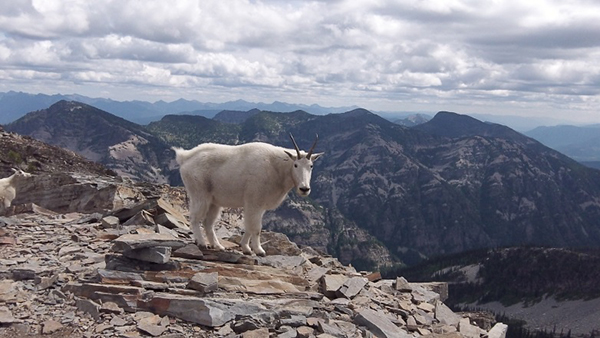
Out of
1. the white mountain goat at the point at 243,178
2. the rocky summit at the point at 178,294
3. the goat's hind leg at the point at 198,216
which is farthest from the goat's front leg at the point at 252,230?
the goat's hind leg at the point at 198,216

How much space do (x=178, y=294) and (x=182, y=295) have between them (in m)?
0.12

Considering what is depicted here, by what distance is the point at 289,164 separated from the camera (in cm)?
1597

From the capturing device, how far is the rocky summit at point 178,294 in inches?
452

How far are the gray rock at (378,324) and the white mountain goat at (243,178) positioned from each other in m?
4.64

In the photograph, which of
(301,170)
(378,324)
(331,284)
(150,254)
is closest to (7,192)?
(150,254)

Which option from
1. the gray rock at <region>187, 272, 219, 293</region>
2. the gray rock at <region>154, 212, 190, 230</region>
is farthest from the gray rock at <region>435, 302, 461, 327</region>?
the gray rock at <region>154, 212, 190, 230</region>

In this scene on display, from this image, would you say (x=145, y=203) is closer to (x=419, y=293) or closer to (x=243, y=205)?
(x=243, y=205)

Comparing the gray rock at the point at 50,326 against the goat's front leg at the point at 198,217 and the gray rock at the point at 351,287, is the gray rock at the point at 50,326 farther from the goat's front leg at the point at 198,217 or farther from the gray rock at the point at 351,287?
the gray rock at the point at 351,287

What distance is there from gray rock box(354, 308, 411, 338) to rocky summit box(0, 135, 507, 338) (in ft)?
0.09

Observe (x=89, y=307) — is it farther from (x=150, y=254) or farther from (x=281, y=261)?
(x=281, y=261)

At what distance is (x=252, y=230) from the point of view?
16.6m

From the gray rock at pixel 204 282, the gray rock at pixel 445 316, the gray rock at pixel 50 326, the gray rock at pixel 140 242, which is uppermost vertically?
Answer: the gray rock at pixel 140 242

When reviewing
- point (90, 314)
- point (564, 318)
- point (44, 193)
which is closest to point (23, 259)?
point (90, 314)

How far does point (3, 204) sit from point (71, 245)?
12.8 m
